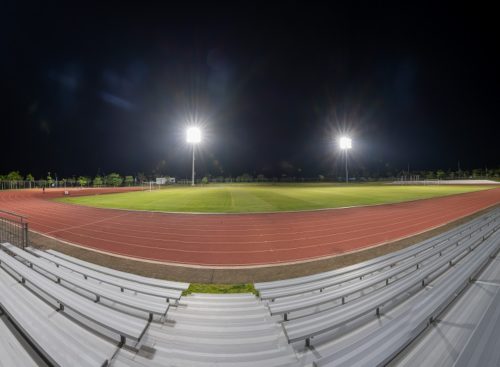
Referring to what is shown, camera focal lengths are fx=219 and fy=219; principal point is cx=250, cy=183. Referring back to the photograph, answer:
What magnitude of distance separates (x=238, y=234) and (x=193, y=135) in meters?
48.3

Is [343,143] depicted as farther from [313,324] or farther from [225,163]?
[225,163]

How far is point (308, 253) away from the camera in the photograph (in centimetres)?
762

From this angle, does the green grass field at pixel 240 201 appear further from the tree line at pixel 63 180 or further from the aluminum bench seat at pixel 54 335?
the tree line at pixel 63 180

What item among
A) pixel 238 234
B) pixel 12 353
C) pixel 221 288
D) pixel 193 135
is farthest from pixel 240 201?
pixel 193 135

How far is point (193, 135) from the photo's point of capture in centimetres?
5412

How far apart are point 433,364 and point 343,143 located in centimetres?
6756

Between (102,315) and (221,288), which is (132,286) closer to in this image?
(102,315)

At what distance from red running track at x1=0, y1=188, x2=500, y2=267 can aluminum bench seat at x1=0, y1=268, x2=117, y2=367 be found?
3.92m

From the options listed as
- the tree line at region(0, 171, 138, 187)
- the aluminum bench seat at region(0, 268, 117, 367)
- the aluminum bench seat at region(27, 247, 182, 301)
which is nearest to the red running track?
the aluminum bench seat at region(27, 247, 182, 301)

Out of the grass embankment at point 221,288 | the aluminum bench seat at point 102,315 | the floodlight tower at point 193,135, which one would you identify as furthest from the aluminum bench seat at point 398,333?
the floodlight tower at point 193,135

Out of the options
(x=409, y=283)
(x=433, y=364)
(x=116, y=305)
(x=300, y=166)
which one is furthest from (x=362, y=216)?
(x=300, y=166)

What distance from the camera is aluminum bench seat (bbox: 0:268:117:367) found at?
7.27 feet

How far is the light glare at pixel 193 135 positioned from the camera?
5384 cm

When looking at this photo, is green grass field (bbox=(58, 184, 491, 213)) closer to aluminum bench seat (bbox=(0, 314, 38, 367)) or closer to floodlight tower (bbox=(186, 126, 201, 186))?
aluminum bench seat (bbox=(0, 314, 38, 367))
